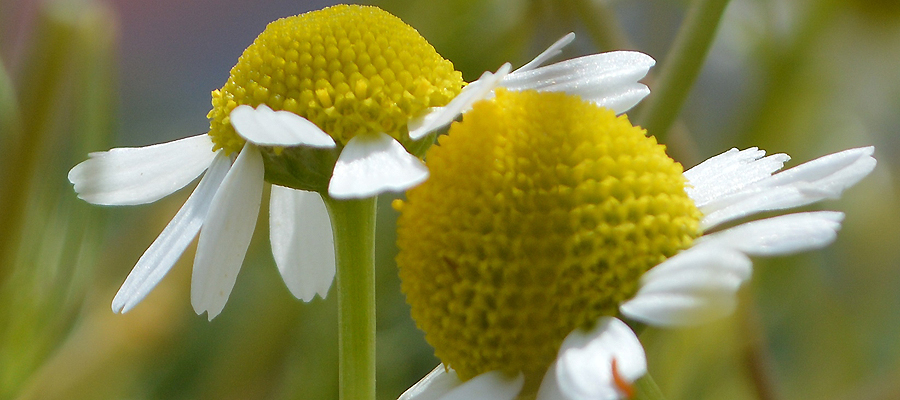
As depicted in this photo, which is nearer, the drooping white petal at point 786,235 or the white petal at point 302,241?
the drooping white petal at point 786,235

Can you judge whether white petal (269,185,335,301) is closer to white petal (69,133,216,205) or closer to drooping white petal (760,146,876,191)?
white petal (69,133,216,205)

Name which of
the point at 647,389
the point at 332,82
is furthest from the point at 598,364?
the point at 332,82

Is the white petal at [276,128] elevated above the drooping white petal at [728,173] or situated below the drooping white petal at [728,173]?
above

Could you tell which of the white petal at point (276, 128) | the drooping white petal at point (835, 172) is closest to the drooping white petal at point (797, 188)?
the drooping white petal at point (835, 172)

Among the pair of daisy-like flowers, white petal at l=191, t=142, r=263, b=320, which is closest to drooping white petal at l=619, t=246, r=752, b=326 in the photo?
the pair of daisy-like flowers

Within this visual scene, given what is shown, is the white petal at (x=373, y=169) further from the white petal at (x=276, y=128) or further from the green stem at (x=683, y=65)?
the green stem at (x=683, y=65)

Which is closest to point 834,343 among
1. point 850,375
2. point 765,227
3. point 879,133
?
point 850,375

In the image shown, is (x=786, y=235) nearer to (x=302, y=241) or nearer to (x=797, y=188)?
(x=797, y=188)
